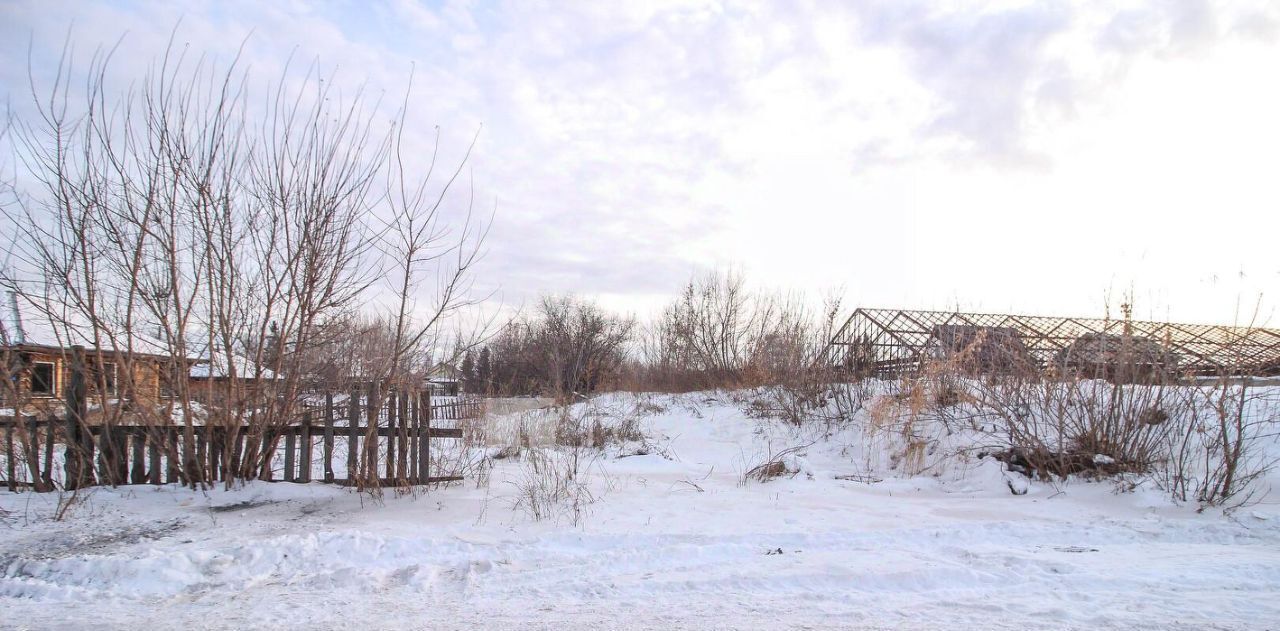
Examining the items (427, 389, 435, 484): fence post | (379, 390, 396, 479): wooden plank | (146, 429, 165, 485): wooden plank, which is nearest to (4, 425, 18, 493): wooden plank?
(146, 429, 165, 485): wooden plank

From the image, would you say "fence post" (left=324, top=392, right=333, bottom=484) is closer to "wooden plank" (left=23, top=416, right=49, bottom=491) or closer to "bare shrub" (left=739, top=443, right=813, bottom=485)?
"wooden plank" (left=23, top=416, right=49, bottom=491)

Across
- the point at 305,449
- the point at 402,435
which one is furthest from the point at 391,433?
the point at 305,449

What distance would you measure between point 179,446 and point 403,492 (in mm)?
2392

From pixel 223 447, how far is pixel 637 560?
477 centimetres

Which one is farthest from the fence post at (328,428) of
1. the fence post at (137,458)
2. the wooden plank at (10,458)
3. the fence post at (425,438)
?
the wooden plank at (10,458)

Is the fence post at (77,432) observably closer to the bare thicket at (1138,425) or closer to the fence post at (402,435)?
the fence post at (402,435)

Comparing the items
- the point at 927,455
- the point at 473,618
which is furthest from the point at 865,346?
the point at 473,618

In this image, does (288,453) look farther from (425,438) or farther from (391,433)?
(425,438)

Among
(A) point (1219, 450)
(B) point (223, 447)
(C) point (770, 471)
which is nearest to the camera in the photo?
(B) point (223, 447)

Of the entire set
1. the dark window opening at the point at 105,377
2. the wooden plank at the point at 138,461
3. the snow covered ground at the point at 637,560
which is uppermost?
the dark window opening at the point at 105,377

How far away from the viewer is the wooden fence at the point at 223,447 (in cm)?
671

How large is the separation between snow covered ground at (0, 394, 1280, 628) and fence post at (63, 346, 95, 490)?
44 cm

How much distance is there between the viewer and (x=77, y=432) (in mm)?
6742

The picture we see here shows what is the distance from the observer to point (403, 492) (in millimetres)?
7074
